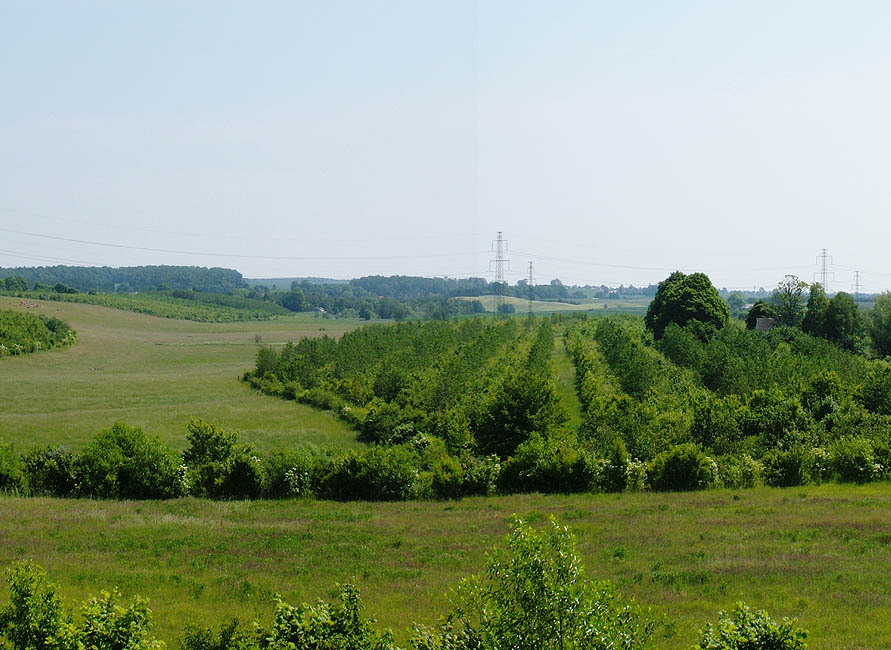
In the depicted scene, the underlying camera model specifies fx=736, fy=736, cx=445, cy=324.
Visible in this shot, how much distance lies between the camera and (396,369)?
200 feet

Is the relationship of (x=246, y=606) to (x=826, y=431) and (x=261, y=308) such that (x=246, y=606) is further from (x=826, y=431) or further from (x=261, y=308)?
(x=261, y=308)

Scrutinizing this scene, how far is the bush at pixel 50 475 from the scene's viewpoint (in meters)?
30.9

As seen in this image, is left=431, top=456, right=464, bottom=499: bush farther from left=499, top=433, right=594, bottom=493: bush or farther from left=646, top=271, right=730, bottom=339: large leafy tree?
left=646, top=271, right=730, bottom=339: large leafy tree

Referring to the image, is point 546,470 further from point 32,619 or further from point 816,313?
point 816,313

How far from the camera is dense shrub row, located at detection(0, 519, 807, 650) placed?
28.1ft

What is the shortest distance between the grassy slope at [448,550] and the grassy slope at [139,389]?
2239 centimetres

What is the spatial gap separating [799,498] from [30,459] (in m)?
31.2

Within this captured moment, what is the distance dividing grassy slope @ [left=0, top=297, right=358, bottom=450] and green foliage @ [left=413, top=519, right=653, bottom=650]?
4091 centimetres

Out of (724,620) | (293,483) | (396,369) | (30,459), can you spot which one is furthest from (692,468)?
(396,369)

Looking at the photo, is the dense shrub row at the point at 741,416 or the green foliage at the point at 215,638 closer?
the green foliage at the point at 215,638

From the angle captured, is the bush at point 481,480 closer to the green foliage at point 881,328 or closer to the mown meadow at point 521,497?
the mown meadow at point 521,497

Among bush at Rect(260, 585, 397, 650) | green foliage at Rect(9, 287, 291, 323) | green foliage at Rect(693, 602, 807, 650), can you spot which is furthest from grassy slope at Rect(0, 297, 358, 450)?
green foliage at Rect(693, 602, 807, 650)

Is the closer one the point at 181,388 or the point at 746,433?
the point at 746,433

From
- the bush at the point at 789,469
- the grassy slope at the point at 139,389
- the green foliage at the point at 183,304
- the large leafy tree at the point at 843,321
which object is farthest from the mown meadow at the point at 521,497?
the green foliage at the point at 183,304
